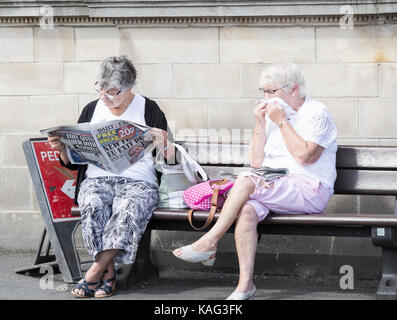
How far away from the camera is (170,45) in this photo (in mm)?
5949

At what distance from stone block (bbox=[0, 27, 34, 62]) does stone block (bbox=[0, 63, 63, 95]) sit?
0.19ft

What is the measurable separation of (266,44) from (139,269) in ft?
6.66

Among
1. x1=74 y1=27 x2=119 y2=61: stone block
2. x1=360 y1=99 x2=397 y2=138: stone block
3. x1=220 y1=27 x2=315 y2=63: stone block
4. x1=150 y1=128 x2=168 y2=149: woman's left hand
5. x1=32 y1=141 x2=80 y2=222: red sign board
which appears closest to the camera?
x1=150 y1=128 x2=168 y2=149: woman's left hand

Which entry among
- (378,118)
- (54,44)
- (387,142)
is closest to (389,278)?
(387,142)

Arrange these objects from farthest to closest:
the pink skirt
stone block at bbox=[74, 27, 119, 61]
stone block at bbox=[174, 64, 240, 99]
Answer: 1. stone block at bbox=[74, 27, 119, 61]
2. stone block at bbox=[174, 64, 240, 99]
3. the pink skirt

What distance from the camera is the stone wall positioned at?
223 inches

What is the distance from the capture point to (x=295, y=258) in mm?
5688

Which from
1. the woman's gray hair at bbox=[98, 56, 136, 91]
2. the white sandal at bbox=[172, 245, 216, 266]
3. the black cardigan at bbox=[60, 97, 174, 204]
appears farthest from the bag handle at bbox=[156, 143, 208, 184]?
the white sandal at bbox=[172, 245, 216, 266]

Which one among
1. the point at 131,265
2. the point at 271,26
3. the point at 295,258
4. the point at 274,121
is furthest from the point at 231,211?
the point at 271,26

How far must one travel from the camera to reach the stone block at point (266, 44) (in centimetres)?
577

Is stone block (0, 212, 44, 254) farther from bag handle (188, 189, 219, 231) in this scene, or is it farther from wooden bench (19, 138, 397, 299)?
bag handle (188, 189, 219, 231)

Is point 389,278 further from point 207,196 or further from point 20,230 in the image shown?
point 20,230

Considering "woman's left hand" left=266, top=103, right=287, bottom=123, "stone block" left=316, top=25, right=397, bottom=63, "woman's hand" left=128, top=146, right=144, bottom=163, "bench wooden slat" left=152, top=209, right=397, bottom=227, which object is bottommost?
"bench wooden slat" left=152, top=209, right=397, bottom=227
